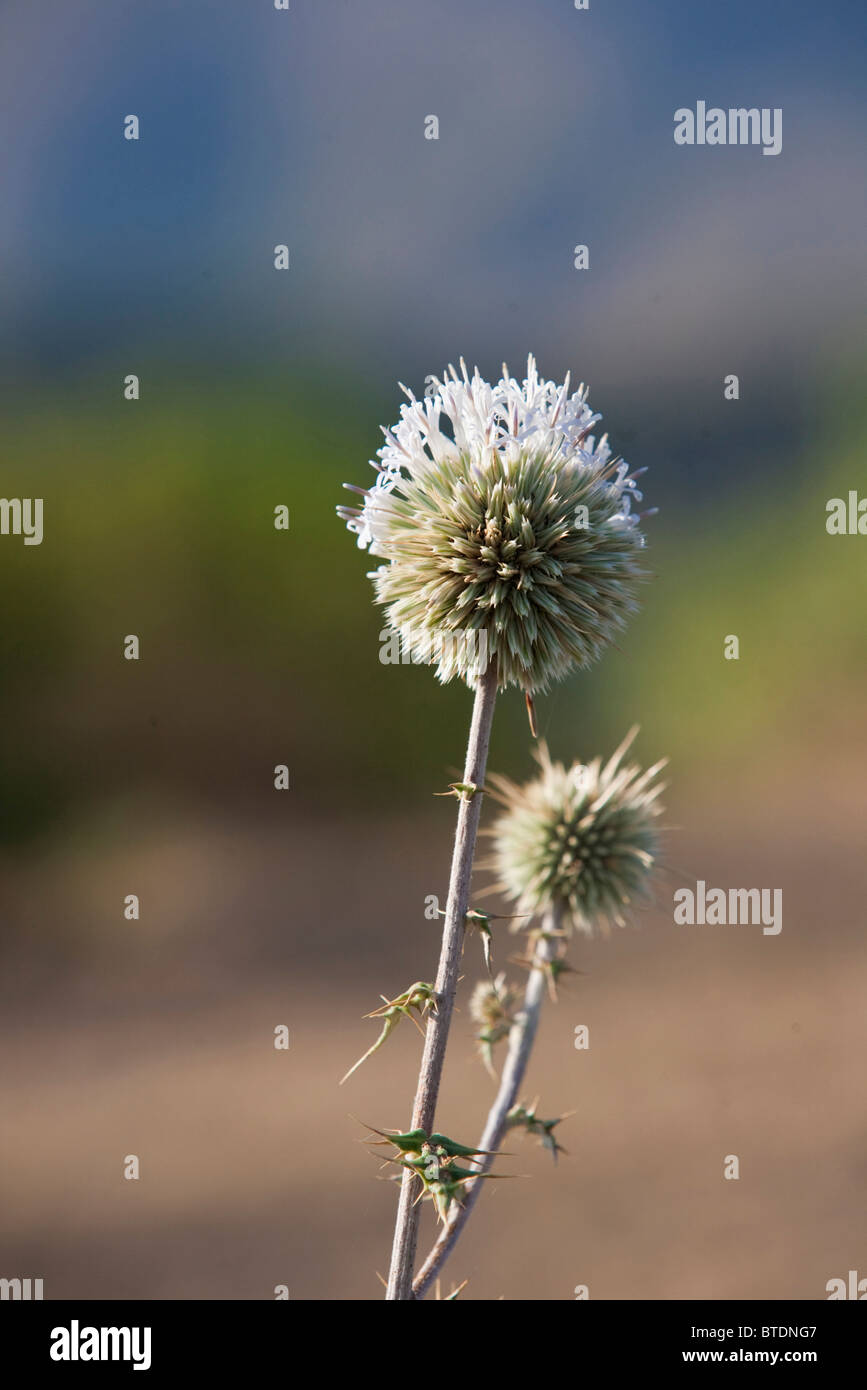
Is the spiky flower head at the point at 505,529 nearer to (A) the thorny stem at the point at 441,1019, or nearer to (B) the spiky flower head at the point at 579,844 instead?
(A) the thorny stem at the point at 441,1019

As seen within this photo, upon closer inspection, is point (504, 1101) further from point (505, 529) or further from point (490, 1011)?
point (505, 529)

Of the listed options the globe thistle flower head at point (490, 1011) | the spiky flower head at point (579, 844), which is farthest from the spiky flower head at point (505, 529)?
the globe thistle flower head at point (490, 1011)

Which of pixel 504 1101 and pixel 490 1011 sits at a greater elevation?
pixel 490 1011

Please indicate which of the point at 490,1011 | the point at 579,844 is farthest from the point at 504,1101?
the point at 579,844

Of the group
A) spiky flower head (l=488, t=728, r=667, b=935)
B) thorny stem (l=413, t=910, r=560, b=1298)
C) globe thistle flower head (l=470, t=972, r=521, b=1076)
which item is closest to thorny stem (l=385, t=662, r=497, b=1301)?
thorny stem (l=413, t=910, r=560, b=1298)

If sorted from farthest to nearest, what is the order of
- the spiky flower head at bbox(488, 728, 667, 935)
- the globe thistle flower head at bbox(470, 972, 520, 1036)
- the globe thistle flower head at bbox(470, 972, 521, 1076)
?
the spiky flower head at bbox(488, 728, 667, 935) < the globe thistle flower head at bbox(470, 972, 520, 1036) < the globe thistle flower head at bbox(470, 972, 521, 1076)

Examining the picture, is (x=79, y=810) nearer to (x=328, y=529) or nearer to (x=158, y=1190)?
(x=328, y=529)

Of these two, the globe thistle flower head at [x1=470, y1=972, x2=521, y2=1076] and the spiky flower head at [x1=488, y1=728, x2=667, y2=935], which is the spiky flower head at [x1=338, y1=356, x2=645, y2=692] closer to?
the spiky flower head at [x1=488, y1=728, x2=667, y2=935]
